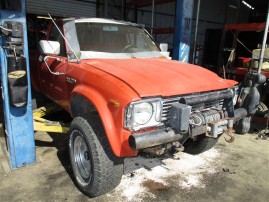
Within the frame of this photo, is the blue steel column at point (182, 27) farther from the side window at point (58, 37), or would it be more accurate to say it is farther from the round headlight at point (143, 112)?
the round headlight at point (143, 112)

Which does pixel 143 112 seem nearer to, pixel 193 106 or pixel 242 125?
pixel 193 106

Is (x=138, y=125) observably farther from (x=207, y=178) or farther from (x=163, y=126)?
(x=207, y=178)

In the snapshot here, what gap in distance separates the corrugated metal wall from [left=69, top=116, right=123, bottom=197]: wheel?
8452 millimetres

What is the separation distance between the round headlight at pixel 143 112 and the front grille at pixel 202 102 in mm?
154

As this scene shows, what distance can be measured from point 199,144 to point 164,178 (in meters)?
0.79

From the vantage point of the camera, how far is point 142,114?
2.21m

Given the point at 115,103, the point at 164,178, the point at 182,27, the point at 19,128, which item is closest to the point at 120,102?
the point at 115,103

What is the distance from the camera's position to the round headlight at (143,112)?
217cm

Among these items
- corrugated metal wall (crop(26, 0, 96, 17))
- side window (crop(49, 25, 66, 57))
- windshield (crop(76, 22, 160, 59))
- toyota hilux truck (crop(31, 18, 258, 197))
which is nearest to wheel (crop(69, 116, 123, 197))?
toyota hilux truck (crop(31, 18, 258, 197))

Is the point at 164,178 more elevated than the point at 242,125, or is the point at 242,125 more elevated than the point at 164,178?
the point at 242,125

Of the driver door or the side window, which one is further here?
the side window

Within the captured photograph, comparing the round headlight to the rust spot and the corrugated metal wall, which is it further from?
the corrugated metal wall

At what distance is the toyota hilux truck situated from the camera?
7.15 ft

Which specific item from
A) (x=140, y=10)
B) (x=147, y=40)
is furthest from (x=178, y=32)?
(x=140, y=10)
